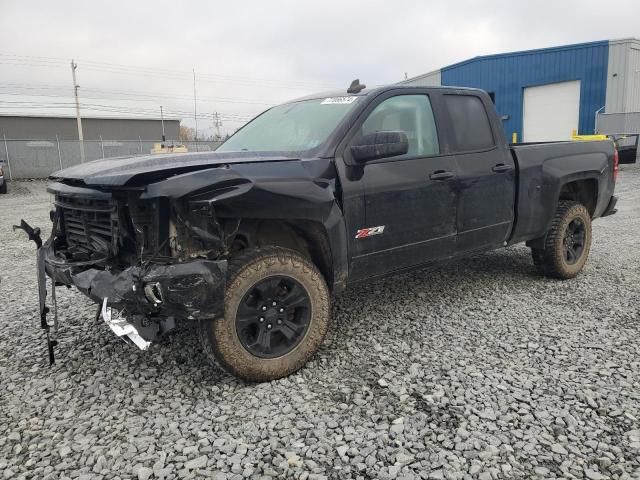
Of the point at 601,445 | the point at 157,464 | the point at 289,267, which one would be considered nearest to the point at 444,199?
the point at 289,267

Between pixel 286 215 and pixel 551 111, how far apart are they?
2347cm

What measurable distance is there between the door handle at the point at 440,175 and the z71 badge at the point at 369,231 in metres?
0.65

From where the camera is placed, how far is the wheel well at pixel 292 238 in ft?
10.8

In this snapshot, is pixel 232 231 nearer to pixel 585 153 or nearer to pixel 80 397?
pixel 80 397

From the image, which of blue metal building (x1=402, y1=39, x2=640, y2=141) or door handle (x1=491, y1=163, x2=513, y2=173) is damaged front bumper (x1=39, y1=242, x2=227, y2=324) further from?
blue metal building (x1=402, y1=39, x2=640, y2=141)

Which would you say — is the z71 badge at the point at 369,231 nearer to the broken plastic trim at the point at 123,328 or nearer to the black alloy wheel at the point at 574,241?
the broken plastic trim at the point at 123,328

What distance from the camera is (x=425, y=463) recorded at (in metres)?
2.38

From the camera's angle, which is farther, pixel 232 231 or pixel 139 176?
pixel 232 231

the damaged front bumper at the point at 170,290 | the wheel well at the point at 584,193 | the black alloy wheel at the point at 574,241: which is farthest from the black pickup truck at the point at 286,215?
the wheel well at the point at 584,193

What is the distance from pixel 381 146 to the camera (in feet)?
11.0

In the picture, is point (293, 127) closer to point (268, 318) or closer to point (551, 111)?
point (268, 318)

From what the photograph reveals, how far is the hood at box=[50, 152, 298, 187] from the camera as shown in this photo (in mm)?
2766

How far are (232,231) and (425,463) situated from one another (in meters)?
1.64

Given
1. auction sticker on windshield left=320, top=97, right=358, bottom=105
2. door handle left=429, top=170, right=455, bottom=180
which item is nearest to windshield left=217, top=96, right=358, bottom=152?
auction sticker on windshield left=320, top=97, right=358, bottom=105
